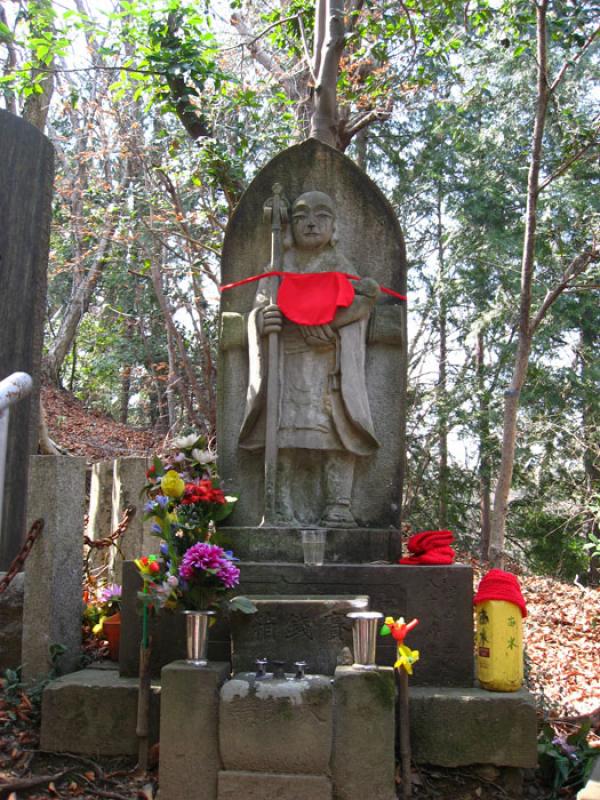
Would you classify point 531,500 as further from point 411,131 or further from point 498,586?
point 498,586

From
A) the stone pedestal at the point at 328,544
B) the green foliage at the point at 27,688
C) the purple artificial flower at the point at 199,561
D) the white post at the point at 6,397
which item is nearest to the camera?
the white post at the point at 6,397

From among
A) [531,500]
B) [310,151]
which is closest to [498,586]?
[310,151]

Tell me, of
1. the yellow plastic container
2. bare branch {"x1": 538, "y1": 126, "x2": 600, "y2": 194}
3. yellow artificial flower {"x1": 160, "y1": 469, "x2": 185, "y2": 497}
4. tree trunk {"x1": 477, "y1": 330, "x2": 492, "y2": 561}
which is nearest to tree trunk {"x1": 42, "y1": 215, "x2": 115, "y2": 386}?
tree trunk {"x1": 477, "y1": 330, "x2": 492, "y2": 561}

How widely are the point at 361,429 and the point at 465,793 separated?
218 cm

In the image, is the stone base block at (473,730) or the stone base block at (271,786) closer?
the stone base block at (271,786)

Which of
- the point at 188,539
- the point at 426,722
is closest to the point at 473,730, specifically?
the point at 426,722

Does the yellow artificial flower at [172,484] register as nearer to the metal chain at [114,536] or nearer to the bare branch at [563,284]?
the metal chain at [114,536]

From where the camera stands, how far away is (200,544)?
3.74 meters

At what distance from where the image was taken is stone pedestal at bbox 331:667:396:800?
327 cm

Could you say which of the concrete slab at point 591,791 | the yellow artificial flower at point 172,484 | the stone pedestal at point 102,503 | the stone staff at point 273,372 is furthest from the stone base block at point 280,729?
the stone pedestal at point 102,503

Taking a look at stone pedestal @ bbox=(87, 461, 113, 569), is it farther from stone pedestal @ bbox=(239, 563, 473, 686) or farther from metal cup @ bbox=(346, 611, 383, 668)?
metal cup @ bbox=(346, 611, 383, 668)

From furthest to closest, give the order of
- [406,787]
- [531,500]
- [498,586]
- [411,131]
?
[411,131]
[531,500]
[498,586]
[406,787]

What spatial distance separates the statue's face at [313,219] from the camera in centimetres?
529

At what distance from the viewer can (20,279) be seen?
445 cm
